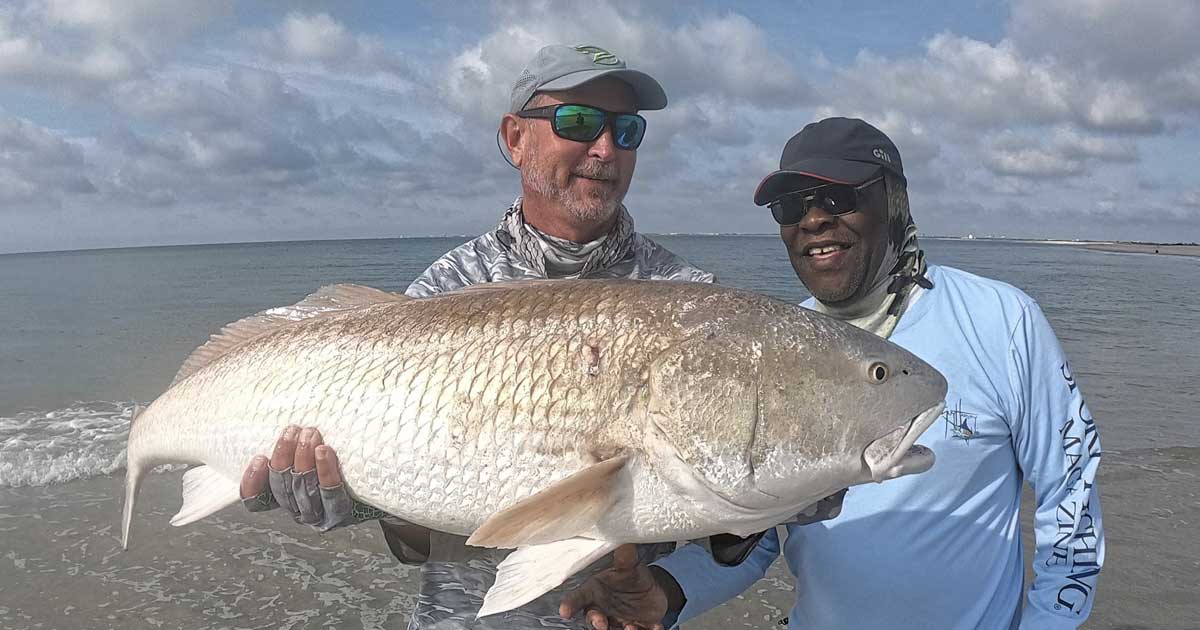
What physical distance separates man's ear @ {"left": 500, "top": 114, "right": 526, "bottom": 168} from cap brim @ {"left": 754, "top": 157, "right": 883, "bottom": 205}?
1122 millimetres

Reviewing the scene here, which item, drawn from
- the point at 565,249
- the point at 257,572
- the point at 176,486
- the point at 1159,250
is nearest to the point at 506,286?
the point at 565,249

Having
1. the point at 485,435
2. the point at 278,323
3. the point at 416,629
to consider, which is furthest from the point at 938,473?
the point at 278,323

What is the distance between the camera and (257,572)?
6648 millimetres

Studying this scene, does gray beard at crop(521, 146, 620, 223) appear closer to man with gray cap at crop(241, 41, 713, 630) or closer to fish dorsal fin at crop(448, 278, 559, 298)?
man with gray cap at crop(241, 41, 713, 630)

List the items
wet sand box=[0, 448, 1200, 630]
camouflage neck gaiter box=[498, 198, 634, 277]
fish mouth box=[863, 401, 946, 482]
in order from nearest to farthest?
fish mouth box=[863, 401, 946, 482], camouflage neck gaiter box=[498, 198, 634, 277], wet sand box=[0, 448, 1200, 630]

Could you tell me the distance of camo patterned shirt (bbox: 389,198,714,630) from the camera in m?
2.68

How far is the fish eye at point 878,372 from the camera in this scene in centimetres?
212

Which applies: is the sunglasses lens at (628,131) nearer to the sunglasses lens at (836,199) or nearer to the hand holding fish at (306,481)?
the sunglasses lens at (836,199)

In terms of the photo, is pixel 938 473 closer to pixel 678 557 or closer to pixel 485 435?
pixel 678 557

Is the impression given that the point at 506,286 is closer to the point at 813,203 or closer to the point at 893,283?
the point at 813,203

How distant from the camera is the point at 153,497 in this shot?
8.33m

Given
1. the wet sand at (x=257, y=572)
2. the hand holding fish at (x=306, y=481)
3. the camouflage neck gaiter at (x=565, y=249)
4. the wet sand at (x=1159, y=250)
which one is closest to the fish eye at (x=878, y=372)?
the camouflage neck gaiter at (x=565, y=249)

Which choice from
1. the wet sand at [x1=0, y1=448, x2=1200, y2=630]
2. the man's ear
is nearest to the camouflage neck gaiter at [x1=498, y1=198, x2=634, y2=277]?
the man's ear

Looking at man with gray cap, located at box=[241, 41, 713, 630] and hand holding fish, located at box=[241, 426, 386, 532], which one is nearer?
hand holding fish, located at box=[241, 426, 386, 532]
